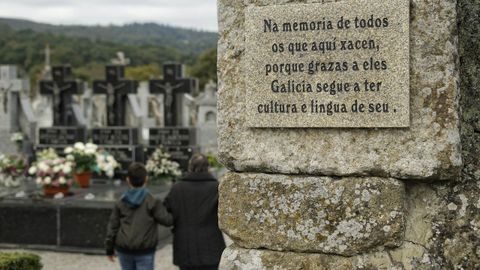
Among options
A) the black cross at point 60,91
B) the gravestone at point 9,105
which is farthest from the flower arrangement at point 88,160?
the gravestone at point 9,105

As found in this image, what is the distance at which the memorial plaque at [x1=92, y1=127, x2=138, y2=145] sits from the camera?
13.3 m

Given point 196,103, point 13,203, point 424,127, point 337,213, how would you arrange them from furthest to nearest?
1. point 196,103
2. point 13,203
3. point 337,213
4. point 424,127

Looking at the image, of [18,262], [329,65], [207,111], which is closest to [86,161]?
[18,262]

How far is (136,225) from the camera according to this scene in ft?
17.6

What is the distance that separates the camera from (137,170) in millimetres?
5492

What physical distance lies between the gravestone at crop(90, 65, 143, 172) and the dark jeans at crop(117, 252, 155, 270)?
760 cm

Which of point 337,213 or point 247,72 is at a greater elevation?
point 247,72

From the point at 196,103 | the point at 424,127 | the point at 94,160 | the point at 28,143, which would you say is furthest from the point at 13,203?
the point at 196,103

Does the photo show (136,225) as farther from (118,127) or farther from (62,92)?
(62,92)

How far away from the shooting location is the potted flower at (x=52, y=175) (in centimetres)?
957

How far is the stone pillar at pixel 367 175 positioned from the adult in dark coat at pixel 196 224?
215 cm

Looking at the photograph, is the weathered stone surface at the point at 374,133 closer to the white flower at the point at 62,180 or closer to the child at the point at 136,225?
the child at the point at 136,225

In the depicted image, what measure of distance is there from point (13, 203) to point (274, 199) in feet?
22.9

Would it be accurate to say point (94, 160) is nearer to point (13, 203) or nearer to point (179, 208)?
point (13, 203)
